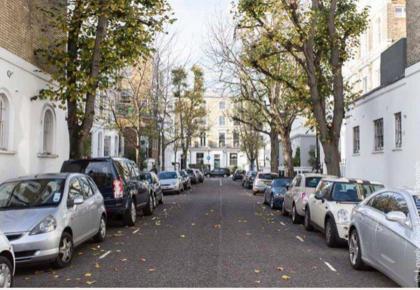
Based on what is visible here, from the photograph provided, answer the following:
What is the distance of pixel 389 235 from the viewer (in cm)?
743

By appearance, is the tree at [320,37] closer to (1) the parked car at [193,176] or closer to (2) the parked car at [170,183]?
(2) the parked car at [170,183]

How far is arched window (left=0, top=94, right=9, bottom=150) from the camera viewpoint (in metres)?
16.6

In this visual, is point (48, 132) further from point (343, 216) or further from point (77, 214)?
point (343, 216)

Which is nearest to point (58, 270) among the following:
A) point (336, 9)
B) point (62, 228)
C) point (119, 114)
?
point (62, 228)

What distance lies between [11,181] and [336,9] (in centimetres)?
1485

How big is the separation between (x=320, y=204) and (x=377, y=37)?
25.1 m

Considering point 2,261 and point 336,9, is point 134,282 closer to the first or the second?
point 2,261

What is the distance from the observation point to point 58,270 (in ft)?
29.8

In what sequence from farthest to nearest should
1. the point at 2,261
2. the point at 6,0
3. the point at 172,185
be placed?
the point at 172,185 → the point at 6,0 → the point at 2,261

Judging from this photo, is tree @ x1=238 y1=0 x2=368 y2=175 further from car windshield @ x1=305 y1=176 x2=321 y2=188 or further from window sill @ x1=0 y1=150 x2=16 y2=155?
window sill @ x1=0 y1=150 x2=16 y2=155

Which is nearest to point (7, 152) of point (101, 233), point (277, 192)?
point (101, 233)

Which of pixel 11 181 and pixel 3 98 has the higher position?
pixel 3 98

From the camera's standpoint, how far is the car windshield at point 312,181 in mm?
16531

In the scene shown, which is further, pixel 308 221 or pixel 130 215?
pixel 130 215
